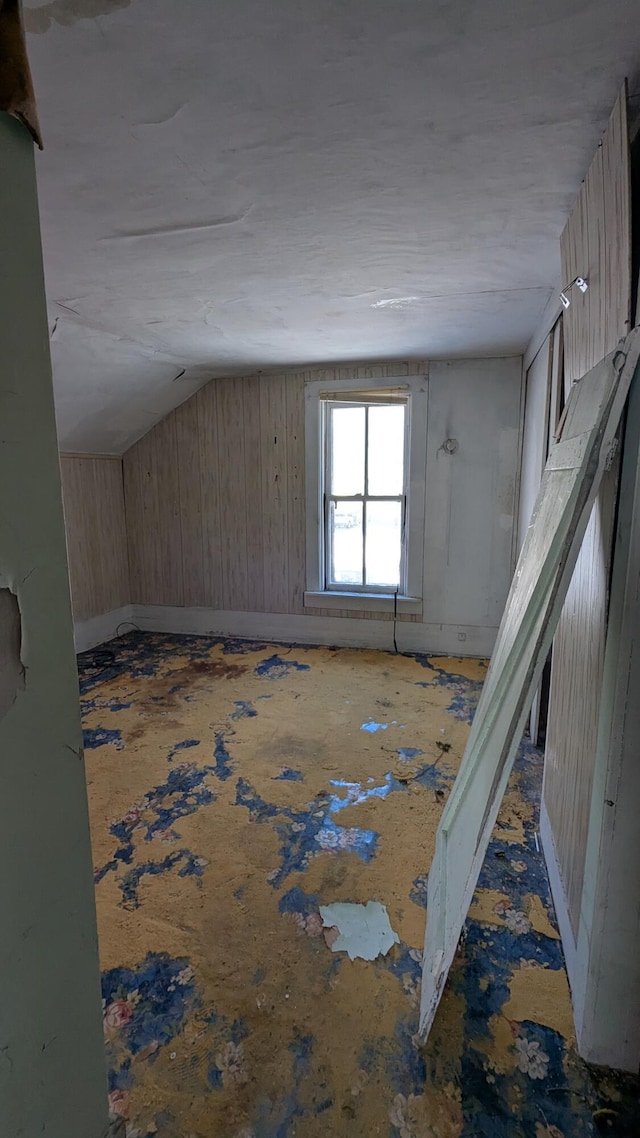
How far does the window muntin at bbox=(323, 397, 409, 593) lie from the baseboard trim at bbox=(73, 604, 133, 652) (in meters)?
2.09

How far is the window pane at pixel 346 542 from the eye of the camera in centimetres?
441

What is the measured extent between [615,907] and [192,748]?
2.17 meters

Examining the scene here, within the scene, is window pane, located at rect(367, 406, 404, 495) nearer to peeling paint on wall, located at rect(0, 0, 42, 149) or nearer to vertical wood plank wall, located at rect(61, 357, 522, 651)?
vertical wood plank wall, located at rect(61, 357, 522, 651)

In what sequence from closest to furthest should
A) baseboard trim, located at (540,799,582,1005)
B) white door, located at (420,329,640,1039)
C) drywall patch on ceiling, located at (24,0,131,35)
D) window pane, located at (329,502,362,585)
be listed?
drywall patch on ceiling, located at (24,0,131,35) → white door, located at (420,329,640,1039) → baseboard trim, located at (540,799,582,1005) → window pane, located at (329,502,362,585)

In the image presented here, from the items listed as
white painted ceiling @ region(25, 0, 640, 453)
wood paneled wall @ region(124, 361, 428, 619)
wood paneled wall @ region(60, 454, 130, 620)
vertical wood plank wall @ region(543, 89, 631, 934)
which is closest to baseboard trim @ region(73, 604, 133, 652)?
wood paneled wall @ region(60, 454, 130, 620)

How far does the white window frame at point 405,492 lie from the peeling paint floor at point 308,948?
4.48 feet

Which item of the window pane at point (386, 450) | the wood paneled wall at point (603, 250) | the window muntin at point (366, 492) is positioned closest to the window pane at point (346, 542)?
the window muntin at point (366, 492)

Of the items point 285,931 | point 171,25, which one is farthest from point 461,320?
point 285,931

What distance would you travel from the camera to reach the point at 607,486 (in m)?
1.32

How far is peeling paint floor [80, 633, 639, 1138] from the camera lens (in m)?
1.21

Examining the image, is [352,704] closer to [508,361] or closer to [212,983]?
[212,983]

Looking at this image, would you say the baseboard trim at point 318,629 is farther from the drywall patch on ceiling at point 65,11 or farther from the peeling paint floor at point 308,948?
the drywall patch on ceiling at point 65,11

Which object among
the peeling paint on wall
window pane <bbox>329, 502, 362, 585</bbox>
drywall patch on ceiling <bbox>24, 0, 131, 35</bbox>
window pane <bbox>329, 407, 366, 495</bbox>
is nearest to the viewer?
the peeling paint on wall

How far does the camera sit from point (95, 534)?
462 cm
